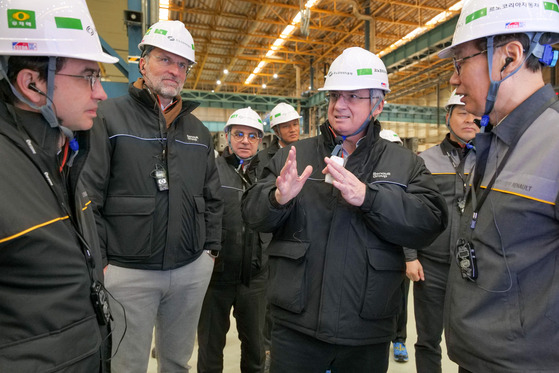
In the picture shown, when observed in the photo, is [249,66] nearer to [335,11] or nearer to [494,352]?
[335,11]

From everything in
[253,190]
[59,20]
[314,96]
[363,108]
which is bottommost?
[253,190]

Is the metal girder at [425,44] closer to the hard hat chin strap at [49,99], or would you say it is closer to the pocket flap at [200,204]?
the pocket flap at [200,204]

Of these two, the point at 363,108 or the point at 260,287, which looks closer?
the point at 363,108

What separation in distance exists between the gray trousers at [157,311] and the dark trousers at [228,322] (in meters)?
0.48

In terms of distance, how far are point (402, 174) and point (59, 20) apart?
1636mm

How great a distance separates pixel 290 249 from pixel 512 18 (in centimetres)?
134

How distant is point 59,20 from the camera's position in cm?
130

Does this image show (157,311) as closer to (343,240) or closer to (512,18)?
(343,240)

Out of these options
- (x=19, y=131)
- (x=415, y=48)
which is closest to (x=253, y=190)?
(x=19, y=131)

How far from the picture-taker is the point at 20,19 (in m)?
1.24

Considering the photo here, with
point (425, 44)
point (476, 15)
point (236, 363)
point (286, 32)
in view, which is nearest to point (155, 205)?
point (476, 15)

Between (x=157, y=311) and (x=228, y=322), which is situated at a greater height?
(x=157, y=311)

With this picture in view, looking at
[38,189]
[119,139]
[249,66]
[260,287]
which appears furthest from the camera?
[249,66]

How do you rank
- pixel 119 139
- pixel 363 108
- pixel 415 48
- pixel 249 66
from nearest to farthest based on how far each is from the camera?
1. pixel 363 108
2. pixel 119 139
3. pixel 415 48
4. pixel 249 66
